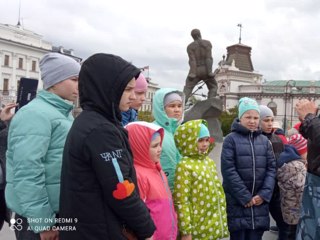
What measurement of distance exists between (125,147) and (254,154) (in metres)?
1.79

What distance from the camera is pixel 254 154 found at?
317cm

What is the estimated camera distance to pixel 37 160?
1854 mm

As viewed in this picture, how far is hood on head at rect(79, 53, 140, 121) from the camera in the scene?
5.51ft

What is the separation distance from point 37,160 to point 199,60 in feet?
23.4

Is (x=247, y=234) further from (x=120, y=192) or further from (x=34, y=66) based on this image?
(x=34, y=66)

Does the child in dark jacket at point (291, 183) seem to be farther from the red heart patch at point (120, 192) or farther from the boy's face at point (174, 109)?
the red heart patch at point (120, 192)

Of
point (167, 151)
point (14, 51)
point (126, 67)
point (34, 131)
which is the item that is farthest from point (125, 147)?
point (14, 51)

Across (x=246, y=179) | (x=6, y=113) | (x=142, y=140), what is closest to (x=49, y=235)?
(x=142, y=140)

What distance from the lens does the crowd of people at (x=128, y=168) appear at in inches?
63.2

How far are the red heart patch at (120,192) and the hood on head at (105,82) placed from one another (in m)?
0.35

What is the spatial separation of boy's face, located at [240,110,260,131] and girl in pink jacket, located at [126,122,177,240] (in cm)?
127

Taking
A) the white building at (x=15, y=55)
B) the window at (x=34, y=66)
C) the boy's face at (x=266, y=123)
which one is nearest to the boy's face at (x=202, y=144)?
the boy's face at (x=266, y=123)

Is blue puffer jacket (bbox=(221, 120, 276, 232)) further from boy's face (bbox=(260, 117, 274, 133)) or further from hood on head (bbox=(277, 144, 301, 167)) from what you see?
boy's face (bbox=(260, 117, 274, 133))

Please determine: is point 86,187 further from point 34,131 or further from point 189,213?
point 189,213
